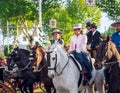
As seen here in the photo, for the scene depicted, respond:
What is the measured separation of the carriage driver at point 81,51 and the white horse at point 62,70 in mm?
404

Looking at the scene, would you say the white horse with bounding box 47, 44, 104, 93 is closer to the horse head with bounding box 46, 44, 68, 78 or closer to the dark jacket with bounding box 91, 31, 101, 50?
the horse head with bounding box 46, 44, 68, 78

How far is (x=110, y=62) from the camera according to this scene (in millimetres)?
10367

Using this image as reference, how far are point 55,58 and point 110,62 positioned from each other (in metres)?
1.41

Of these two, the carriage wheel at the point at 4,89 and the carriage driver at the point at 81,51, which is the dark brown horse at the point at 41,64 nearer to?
A: the carriage wheel at the point at 4,89

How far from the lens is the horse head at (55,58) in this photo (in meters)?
10.2

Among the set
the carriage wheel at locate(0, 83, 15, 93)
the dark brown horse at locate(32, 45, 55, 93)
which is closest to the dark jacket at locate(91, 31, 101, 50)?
the dark brown horse at locate(32, 45, 55, 93)

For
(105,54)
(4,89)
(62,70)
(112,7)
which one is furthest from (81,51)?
(112,7)

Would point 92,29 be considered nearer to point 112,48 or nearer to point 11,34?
point 112,48

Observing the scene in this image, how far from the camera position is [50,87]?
43.0 feet

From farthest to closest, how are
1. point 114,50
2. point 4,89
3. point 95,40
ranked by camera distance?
point 95,40 → point 4,89 → point 114,50

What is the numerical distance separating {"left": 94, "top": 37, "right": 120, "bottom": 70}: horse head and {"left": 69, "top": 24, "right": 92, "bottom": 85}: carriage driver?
1.21 meters

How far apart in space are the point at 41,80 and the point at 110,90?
11.6 ft

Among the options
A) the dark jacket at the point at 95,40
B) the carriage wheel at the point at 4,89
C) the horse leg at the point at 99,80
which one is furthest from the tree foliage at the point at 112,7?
the carriage wheel at the point at 4,89

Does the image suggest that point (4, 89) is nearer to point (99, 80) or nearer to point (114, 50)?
point (99, 80)
